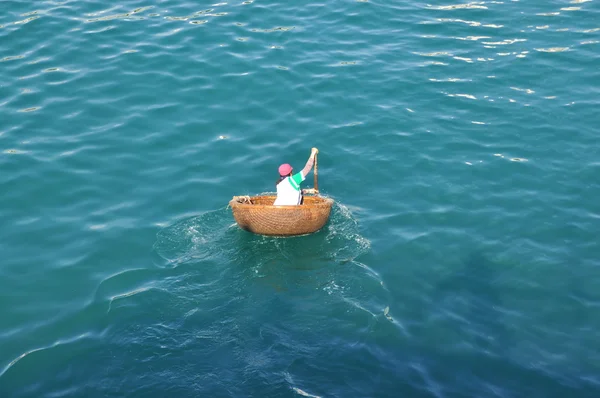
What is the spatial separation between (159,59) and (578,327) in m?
19.2

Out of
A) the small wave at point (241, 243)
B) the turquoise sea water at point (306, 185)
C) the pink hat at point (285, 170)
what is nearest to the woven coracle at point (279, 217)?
the small wave at point (241, 243)

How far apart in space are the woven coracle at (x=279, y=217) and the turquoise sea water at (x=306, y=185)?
45 cm

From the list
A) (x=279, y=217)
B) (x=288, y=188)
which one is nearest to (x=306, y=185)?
(x=288, y=188)

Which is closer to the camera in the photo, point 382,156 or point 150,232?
point 150,232

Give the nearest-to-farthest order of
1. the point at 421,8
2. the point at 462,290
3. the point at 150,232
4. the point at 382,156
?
the point at 462,290
the point at 150,232
the point at 382,156
the point at 421,8

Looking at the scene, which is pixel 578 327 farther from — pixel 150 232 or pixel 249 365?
pixel 150 232

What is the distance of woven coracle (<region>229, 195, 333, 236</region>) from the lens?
2011 cm

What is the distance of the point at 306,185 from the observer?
2394 cm

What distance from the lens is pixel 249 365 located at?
16.4 m

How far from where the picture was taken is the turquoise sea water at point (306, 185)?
1703 cm

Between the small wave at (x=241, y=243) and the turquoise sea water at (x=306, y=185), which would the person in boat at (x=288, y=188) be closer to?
the small wave at (x=241, y=243)

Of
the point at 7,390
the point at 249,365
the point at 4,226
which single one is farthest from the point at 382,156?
the point at 7,390

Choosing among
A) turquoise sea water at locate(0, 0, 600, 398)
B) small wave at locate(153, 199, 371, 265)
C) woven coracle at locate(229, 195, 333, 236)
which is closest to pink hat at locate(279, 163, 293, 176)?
woven coracle at locate(229, 195, 333, 236)

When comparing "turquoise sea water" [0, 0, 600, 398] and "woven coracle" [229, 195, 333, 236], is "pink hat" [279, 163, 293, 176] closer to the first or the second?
"woven coracle" [229, 195, 333, 236]
